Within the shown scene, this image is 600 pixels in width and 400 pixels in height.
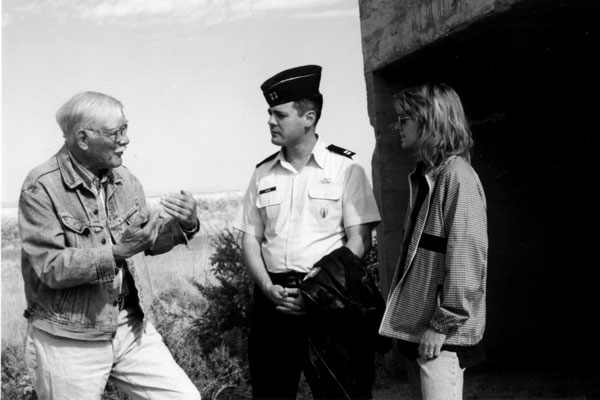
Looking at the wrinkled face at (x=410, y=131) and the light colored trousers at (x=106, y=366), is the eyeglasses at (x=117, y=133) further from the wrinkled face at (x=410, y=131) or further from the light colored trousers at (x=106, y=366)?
the wrinkled face at (x=410, y=131)

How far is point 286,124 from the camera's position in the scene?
12.7 ft

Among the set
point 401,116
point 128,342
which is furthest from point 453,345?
point 128,342

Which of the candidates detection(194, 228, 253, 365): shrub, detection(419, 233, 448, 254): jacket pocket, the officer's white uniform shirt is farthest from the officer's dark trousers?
detection(194, 228, 253, 365): shrub

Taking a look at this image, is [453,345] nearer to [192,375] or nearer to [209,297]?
[192,375]

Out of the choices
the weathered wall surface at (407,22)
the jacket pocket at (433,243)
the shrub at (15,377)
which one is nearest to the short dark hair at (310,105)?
the weathered wall surface at (407,22)

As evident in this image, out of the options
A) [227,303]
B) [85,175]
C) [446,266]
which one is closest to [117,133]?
[85,175]

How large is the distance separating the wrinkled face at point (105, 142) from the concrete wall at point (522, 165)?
2.33 meters

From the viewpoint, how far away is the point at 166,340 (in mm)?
6305

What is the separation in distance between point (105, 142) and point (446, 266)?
1.47 meters

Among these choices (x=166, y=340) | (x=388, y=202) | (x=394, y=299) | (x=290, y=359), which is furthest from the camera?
(x=166, y=340)

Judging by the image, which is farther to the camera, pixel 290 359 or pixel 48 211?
pixel 290 359

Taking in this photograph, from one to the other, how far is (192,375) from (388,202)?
6.69 ft

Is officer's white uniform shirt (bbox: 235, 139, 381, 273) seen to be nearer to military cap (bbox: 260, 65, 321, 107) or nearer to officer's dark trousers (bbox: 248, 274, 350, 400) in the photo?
officer's dark trousers (bbox: 248, 274, 350, 400)

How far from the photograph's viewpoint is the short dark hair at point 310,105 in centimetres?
388
